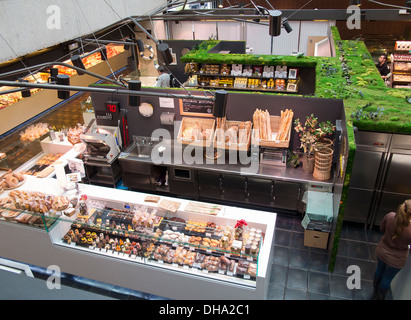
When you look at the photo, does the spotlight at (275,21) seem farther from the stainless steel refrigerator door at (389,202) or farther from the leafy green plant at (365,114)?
the stainless steel refrigerator door at (389,202)

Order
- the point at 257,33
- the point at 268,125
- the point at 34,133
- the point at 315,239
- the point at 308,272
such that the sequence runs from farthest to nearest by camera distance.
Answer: the point at 257,33 → the point at 34,133 → the point at 268,125 → the point at 315,239 → the point at 308,272

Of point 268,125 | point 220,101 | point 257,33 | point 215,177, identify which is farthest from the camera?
point 257,33

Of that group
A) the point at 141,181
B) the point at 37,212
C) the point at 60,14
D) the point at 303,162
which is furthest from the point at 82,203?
the point at 60,14

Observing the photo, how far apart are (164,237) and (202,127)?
2738 mm

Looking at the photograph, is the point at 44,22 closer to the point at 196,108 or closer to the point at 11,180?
the point at 11,180

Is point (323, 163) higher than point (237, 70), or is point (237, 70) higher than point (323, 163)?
point (237, 70)

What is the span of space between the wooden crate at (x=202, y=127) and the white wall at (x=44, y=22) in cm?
264

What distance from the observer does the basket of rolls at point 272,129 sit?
233 inches

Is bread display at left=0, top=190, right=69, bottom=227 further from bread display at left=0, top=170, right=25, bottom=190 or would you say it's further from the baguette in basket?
the baguette in basket

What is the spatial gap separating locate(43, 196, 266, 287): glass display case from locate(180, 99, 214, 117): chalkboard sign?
91.2 inches

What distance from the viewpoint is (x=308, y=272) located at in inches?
203

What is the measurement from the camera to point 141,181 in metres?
6.91

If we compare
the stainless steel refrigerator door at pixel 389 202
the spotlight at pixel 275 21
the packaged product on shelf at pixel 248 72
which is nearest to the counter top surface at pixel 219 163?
the stainless steel refrigerator door at pixel 389 202

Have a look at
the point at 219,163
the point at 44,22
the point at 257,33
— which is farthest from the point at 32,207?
the point at 257,33
